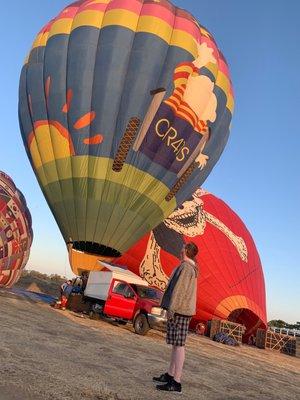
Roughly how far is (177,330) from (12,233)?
1661 centimetres

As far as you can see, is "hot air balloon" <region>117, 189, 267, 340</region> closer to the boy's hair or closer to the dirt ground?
the dirt ground

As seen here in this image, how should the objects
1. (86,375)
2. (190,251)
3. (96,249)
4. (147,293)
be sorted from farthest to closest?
(96,249), (147,293), (190,251), (86,375)

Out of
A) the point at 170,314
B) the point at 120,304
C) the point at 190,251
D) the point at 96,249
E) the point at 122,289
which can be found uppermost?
the point at 96,249

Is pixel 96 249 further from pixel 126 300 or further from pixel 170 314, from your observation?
pixel 170 314

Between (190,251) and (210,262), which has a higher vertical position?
(210,262)

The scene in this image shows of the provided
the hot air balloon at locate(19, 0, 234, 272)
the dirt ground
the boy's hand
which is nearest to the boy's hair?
the boy's hand

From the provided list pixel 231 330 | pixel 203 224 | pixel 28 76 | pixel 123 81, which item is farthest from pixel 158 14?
pixel 231 330

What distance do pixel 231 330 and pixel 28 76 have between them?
15983mm

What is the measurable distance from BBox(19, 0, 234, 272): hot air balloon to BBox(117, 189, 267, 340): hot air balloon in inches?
186

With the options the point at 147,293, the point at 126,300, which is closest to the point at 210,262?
the point at 147,293

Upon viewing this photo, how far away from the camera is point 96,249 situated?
730 inches

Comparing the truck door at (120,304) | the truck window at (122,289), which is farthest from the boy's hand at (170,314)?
the truck window at (122,289)

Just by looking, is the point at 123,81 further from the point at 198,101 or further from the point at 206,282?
the point at 206,282

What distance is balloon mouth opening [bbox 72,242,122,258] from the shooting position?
710 inches
